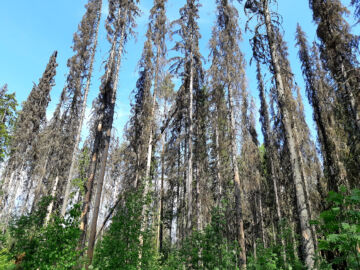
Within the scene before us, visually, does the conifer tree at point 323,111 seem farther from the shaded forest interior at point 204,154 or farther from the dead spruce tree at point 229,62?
the dead spruce tree at point 229,62

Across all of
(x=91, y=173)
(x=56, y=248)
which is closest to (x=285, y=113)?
(x=56, y=248)

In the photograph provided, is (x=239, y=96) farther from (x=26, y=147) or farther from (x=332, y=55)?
(x=26, y=147)

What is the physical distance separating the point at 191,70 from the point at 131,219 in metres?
8.62

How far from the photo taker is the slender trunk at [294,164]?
5.70m

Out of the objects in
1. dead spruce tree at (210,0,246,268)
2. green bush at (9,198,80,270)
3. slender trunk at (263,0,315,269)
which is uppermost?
dead spruce tree at (210,0,246,268)

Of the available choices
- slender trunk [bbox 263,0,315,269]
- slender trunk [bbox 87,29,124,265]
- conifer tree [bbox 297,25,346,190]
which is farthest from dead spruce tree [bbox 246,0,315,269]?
slender trunk [bbox 87,29,124,265]

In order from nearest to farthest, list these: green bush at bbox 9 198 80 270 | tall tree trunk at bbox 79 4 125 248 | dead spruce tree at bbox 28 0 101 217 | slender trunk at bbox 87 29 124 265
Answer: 1. green bush at bbox 9 198 80 270
2. slender trunk at bbox 87 29 124 265
3. tall tree trunk at bbox 79 4 125 248
4. dead spruce tree at bbox 28 0 101 217

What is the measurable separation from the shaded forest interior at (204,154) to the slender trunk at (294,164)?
33mm

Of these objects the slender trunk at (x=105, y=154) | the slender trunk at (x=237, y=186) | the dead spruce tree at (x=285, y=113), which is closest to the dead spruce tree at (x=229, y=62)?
the slender trunk at (x=237, y=186)

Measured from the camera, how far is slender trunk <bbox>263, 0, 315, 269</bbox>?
5704 mm

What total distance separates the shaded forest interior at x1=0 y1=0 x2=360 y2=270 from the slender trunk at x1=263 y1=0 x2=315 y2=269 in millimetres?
33

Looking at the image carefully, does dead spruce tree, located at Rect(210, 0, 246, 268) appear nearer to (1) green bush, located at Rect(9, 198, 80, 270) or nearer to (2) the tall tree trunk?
(2) the tall tree trunk

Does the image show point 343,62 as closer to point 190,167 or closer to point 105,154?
point 190,167

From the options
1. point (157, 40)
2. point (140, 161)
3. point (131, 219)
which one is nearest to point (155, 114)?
point (140, 161)
